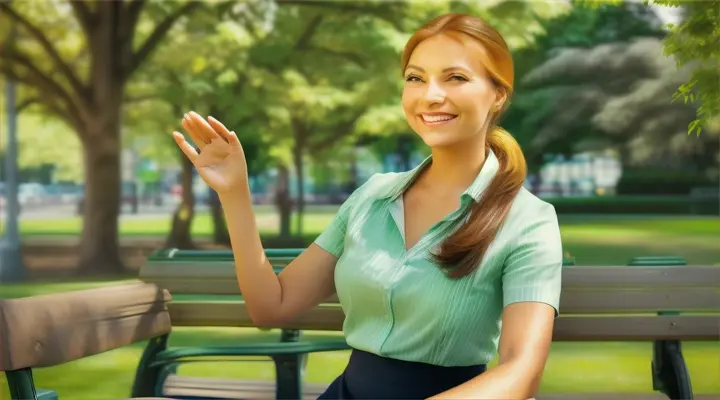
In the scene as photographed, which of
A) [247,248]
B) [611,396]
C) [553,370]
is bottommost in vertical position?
[553,370]

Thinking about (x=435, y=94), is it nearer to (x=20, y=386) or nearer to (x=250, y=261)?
(x=250, y=261)

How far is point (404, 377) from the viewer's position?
2027 mm

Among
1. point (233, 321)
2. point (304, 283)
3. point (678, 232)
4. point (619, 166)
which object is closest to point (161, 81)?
point (619, 166)

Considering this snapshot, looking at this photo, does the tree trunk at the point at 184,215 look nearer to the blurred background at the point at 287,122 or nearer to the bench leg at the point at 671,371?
the blurred background at the point at 287,122

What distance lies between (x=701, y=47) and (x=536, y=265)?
4.68ft

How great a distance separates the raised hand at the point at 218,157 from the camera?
210 cm

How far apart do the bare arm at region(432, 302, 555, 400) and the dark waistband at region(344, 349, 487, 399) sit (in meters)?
0.23

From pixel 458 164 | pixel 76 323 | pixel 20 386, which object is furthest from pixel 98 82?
pixel 458 164

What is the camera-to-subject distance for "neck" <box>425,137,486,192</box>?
6.89 ft

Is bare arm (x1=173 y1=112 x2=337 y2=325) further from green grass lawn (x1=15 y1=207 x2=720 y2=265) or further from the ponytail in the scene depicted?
green grass lawn (x1=15 y1=207 x2=720 y2=265)

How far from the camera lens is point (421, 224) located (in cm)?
211

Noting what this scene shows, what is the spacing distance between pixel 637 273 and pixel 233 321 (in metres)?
1.46

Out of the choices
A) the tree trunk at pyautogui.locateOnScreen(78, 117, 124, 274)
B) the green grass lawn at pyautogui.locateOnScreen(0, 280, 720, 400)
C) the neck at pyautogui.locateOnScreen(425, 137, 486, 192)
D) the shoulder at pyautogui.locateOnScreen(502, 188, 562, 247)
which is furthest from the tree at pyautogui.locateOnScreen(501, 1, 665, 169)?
the shoulder at pyautogui.locateOnScreen(502, 188, 562, 247)

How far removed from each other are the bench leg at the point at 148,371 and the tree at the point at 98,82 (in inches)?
380
